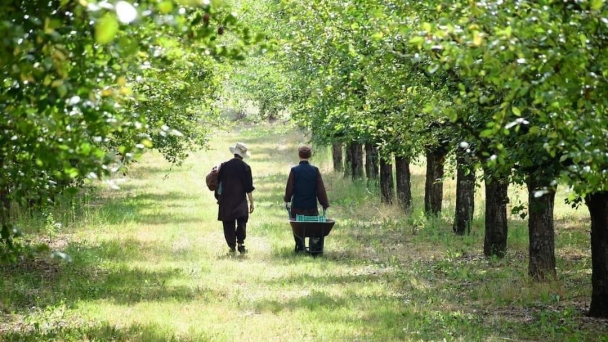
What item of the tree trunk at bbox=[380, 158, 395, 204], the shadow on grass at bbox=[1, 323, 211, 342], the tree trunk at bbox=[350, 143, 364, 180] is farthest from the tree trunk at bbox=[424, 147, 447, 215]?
the shadow on grass at bbox=[1, 323, 211, 342]

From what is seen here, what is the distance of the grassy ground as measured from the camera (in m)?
10.8

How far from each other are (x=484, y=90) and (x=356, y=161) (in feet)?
86.0

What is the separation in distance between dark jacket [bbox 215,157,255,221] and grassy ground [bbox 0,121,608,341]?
0.80 meters

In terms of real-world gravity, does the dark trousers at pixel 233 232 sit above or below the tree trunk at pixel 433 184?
below

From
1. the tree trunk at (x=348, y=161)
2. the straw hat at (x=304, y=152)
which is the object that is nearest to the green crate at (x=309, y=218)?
the straw hat at (x=304, y=152)

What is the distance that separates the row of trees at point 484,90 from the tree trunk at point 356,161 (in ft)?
24.2

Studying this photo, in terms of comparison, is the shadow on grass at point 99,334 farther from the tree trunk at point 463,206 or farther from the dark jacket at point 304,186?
the tree trunk at point 463,206

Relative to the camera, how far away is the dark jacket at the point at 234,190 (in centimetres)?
1714

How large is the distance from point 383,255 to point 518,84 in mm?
12457

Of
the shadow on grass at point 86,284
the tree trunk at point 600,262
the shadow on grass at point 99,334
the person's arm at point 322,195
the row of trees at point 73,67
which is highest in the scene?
the row of trees at point 73,67

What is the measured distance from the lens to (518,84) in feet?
18.9

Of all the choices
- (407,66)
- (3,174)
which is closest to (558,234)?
(407,66)

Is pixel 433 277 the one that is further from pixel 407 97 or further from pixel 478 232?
pixel 478 232

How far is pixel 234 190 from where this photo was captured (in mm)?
17172
